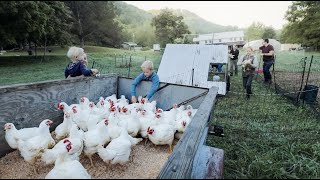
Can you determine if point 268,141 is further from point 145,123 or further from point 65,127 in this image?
point 65,127

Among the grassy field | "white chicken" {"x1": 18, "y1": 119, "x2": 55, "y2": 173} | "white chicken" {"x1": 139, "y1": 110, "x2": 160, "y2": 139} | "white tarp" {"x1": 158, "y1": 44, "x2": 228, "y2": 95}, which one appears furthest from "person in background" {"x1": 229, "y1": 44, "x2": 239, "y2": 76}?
"white chicken" {"x1": 18, "y1": 119, "x2": 55, "y2": 173}

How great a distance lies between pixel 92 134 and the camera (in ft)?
9.82

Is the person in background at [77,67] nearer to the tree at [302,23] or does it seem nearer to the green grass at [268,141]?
the green grass at [268,141]

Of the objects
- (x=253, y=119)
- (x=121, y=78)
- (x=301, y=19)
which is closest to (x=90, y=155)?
(x=121, y=78)

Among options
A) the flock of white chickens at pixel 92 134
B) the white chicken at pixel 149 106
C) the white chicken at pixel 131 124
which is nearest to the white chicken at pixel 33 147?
the flock of white chickens at pixel 92 134

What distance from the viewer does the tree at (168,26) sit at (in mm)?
54125

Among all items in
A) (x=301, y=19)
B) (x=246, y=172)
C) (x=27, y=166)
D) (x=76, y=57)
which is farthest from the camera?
(x=301, y=19)

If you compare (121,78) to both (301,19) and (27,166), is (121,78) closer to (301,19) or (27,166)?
(27,166)

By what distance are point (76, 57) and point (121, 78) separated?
0.95 meters

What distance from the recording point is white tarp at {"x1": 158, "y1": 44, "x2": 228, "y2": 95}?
26.7 ft

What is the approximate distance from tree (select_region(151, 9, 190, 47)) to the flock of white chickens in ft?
166

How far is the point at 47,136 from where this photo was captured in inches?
116

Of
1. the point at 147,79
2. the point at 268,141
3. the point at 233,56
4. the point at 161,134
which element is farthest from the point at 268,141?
the point at 233,56

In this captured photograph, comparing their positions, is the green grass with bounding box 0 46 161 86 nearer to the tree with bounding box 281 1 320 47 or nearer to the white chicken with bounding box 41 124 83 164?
the white chicken with bounding box 41 124 83 164
